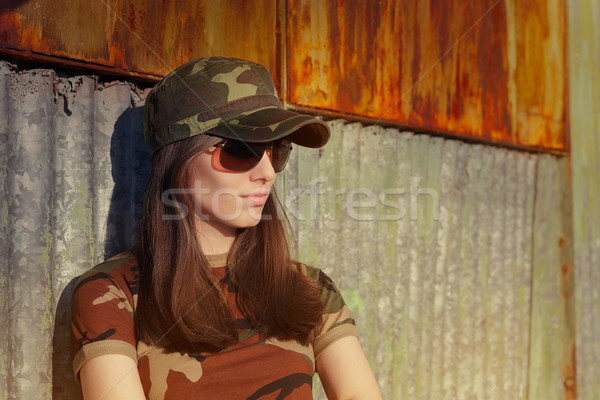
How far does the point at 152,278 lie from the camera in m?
1.85

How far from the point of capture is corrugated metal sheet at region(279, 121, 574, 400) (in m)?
2.92

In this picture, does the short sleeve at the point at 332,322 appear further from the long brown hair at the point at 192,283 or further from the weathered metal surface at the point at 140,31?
the weathered metal surface at the point at 140,31

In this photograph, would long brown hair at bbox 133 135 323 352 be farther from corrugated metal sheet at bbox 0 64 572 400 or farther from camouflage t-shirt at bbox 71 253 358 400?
corrugated metal sheet at bbox 0 64 572 400

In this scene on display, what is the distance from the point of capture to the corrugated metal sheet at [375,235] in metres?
2.00

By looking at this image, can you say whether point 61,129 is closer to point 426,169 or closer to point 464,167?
point 426,169

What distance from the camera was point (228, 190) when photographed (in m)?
1.89

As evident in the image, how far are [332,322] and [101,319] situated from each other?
2.74 feet

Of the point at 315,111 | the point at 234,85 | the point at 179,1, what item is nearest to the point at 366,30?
the point at 315,111

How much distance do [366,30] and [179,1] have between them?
1126 millimetres

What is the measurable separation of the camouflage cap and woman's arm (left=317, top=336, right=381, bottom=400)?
2.72ft

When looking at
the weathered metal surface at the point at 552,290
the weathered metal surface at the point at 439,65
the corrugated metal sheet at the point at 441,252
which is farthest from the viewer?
the weathered metal surface at the point at 552,290

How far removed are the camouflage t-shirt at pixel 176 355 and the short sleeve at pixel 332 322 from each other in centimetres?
7

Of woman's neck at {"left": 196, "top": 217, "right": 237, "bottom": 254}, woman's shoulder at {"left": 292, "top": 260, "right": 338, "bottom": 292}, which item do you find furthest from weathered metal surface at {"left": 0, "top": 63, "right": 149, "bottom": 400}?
woman's shoulder at {"left": 292, "top": 260, "right": 338, "bottom": 292}

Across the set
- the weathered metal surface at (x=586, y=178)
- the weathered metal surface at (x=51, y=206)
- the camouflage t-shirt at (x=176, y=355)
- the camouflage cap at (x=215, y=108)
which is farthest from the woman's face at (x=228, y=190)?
the weathered metal surface at (x=586, y=178)
